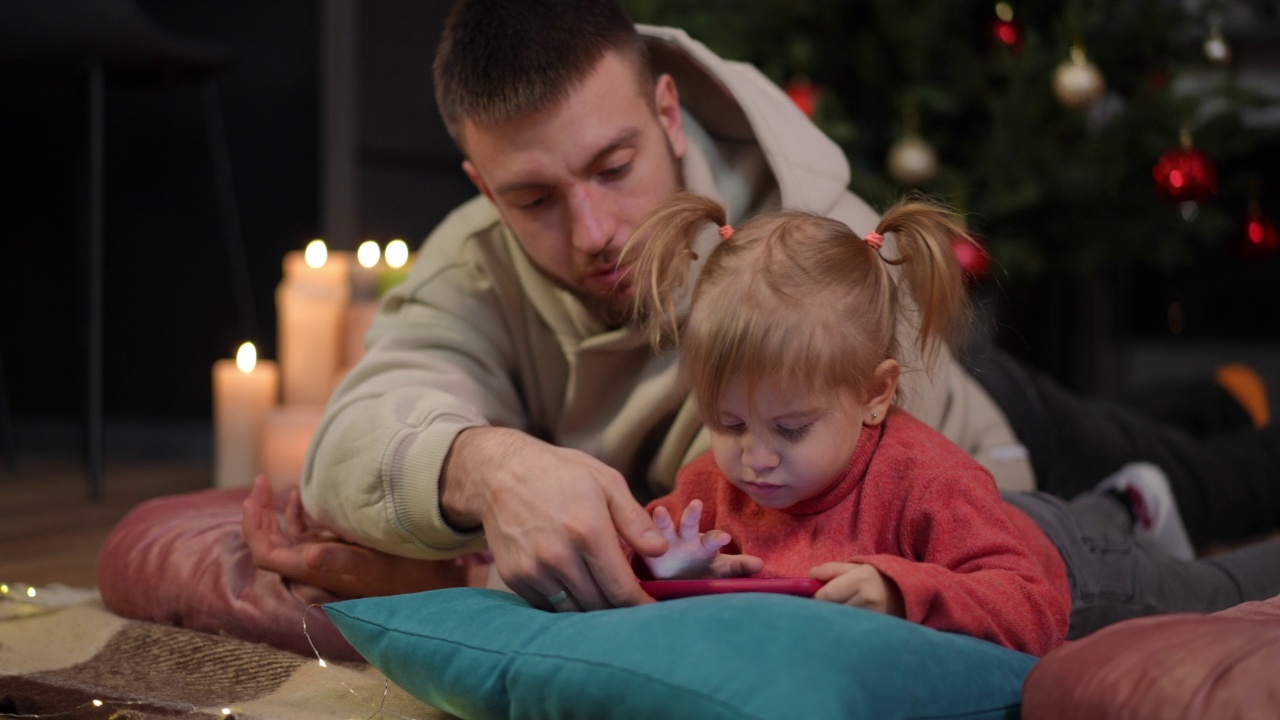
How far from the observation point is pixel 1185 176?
2.45 meters

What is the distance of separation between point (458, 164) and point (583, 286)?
2.02 m

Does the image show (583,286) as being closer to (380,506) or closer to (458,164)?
(380,506)

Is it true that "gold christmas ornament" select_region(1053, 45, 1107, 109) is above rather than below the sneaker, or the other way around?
above

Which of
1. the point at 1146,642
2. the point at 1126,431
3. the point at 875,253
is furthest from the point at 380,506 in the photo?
the point at 1126,431

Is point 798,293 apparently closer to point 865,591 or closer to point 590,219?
point 865,591

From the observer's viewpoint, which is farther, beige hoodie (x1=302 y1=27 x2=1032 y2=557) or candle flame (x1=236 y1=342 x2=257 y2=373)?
candle flame (x1=236 y1=342 x2=257 y2=373)

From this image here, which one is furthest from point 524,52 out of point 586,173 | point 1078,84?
point 1078,84

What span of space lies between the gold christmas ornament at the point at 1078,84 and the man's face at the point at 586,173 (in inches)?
50.2

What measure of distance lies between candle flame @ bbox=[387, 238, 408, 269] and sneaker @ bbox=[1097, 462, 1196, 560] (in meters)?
1.22

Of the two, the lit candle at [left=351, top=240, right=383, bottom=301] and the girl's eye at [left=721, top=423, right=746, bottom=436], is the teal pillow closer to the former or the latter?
the girl's eye at [left=721, top=423, right=746, bottom=436]

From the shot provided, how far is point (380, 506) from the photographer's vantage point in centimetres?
131

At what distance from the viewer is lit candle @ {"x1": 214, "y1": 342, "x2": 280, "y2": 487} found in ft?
7.59

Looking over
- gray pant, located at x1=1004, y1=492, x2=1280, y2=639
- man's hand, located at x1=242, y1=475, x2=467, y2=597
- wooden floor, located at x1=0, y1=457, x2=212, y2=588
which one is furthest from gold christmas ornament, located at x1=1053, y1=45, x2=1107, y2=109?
wooden floor, located at x1=0, y1=457, x2=212, y2=588

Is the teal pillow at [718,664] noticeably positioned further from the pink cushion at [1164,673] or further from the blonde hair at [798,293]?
the blonde hair at [798,293]
